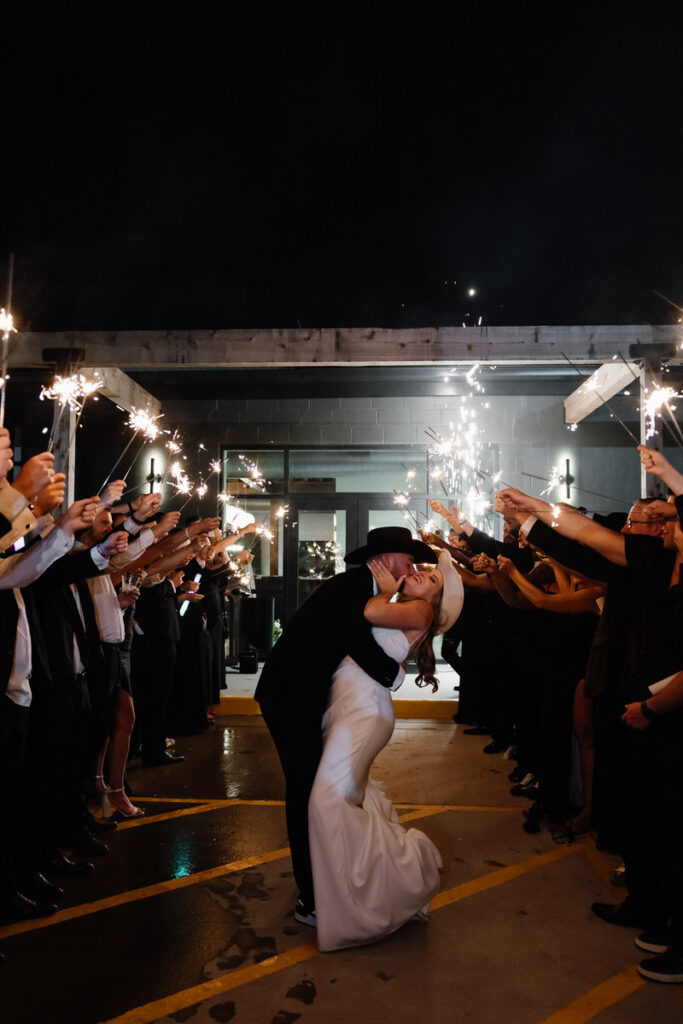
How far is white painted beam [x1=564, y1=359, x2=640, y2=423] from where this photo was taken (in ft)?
27.4

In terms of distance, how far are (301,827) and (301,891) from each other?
332 millimetres

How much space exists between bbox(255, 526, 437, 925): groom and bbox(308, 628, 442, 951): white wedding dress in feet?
0.30

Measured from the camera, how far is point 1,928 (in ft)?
12.2

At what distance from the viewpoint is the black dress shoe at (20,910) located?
377 centimetres

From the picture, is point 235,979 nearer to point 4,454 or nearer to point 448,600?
point 448,600

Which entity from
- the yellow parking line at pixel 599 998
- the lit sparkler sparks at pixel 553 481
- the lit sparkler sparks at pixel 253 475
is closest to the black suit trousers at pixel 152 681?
the yellow parking line at pixel 599 998

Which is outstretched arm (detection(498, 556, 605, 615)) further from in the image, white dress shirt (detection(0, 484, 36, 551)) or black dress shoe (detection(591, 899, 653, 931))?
white dress shirt (detection(0, 484, 36, 551))

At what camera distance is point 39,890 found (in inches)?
158

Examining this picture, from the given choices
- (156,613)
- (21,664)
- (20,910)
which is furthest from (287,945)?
(156,613)

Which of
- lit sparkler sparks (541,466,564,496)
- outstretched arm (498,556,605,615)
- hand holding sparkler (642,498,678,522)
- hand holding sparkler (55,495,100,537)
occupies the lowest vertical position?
outstretched arm (498,556,605,615)

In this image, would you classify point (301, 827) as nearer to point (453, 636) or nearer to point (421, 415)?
point (453, 636)

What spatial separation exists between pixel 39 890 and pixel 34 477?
2.31 m

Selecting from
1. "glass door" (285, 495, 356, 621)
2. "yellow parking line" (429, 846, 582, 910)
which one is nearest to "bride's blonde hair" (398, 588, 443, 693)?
"yellow parking line" (429, 846, 582, 910)

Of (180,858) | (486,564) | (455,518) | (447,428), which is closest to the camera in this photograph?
(180,858)
